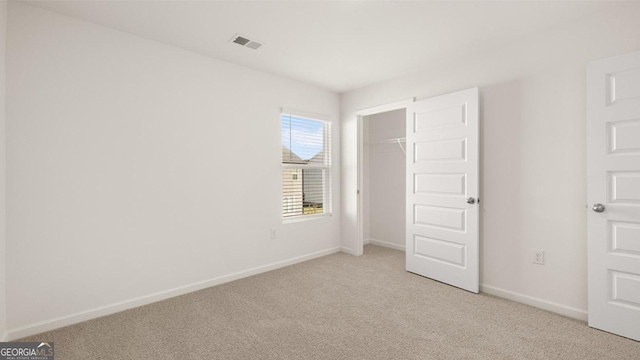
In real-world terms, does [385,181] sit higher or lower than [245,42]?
lower

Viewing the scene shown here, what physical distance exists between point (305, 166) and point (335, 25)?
197cm

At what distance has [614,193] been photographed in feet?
7.20

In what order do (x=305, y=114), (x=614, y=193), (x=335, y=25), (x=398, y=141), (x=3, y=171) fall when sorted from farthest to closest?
(x=398, y=141)
(x=305, y=114)
(x=335, y=25)
(x=614, y=193)
(x=3, y=171)

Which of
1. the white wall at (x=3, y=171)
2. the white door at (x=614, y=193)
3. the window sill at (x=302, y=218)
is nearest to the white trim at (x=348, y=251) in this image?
the window sill at (x=302, y=218)

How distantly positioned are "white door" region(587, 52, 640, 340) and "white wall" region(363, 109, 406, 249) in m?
2.56

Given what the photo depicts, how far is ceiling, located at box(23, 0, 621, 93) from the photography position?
7.34 feet

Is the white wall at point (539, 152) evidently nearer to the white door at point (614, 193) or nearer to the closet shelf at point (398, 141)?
the white door at point (614, 193)

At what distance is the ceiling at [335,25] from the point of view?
2238 mm

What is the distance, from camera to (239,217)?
3.41m

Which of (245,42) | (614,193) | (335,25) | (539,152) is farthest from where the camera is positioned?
(245,42)

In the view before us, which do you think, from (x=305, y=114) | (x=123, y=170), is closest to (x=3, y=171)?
(x=123, y=170)

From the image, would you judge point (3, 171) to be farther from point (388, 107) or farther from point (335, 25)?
point (388, 107)

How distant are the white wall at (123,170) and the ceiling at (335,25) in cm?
28

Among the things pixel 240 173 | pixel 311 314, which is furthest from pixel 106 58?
pixel 311 314
